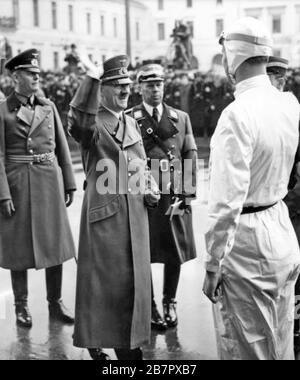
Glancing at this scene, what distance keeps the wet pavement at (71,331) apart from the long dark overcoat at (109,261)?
0.50 meters

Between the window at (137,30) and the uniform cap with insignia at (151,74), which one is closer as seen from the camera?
the uniform cap with insignia at (151,74)

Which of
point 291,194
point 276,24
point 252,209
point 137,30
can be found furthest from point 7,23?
point 252,209

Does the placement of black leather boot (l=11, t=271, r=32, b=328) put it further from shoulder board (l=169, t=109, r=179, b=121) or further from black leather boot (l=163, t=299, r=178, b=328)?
shoulder board (l=169, t=109, r=179, b=121)

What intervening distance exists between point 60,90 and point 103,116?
52.6 ft

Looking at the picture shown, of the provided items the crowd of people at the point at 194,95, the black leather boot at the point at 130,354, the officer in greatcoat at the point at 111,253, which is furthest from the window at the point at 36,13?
the black leather boot at the point at 130,354

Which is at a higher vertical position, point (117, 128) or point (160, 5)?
point (160, 5)

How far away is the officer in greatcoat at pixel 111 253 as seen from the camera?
3.92 meters

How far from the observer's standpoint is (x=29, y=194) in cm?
509

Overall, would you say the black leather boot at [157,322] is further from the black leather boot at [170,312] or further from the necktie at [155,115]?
the necktie at [155,115]

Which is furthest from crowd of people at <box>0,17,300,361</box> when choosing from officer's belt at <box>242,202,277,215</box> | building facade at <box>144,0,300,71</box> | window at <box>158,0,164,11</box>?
window at <box>158,0,164,11</box>

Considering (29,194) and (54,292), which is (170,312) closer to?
(54,292)

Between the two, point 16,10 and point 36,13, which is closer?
point 16,10

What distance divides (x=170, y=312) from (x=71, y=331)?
2.31 ft

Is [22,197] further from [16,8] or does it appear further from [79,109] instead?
[16,8]
